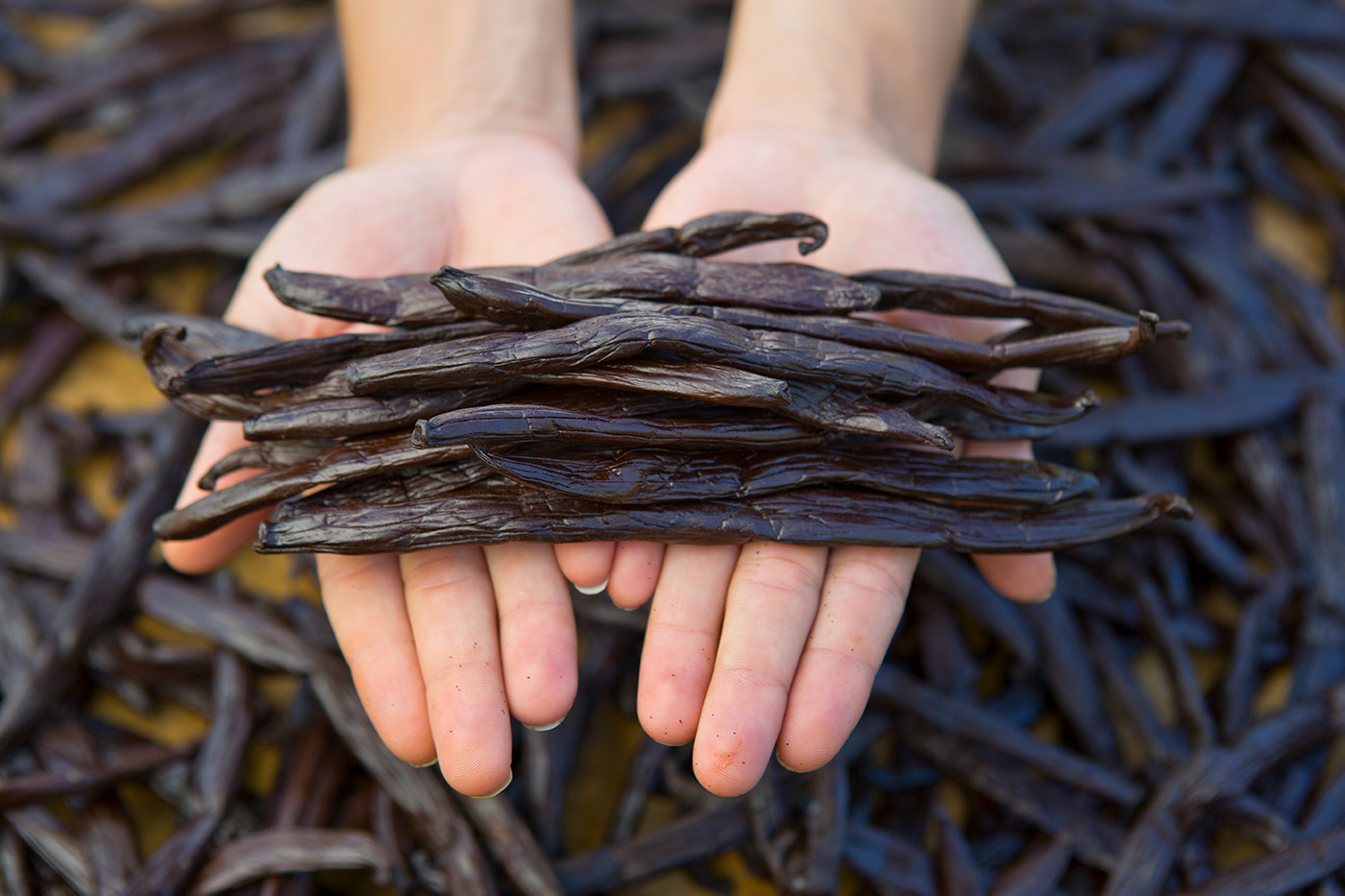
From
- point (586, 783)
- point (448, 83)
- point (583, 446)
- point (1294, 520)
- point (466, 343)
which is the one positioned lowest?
point (586, 783)

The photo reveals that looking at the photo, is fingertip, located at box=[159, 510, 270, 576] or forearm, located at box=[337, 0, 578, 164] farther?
forearm, located at box=[337, 0, 578, 164]

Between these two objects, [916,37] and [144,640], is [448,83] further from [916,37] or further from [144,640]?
[144,640]

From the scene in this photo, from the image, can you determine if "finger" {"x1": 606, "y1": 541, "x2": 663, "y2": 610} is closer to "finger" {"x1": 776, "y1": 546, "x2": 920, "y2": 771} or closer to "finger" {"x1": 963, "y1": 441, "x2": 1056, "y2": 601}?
"finger" {"x1": 776, "y1": 546, "x2": 920, "y2": 771}

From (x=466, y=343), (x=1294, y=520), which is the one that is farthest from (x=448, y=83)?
(x=1294, y=520)

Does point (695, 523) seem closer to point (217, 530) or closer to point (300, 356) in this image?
point (300, 356)

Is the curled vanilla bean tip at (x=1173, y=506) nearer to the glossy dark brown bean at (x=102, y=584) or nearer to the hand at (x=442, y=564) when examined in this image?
the hand at (x=442, y=564)

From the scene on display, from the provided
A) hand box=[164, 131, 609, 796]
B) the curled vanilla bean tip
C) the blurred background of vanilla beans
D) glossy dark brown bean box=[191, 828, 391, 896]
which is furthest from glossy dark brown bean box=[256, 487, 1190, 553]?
glossy dark brown bean box=[191, 828, 391, 896]

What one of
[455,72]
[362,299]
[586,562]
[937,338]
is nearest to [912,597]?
[937,338]
